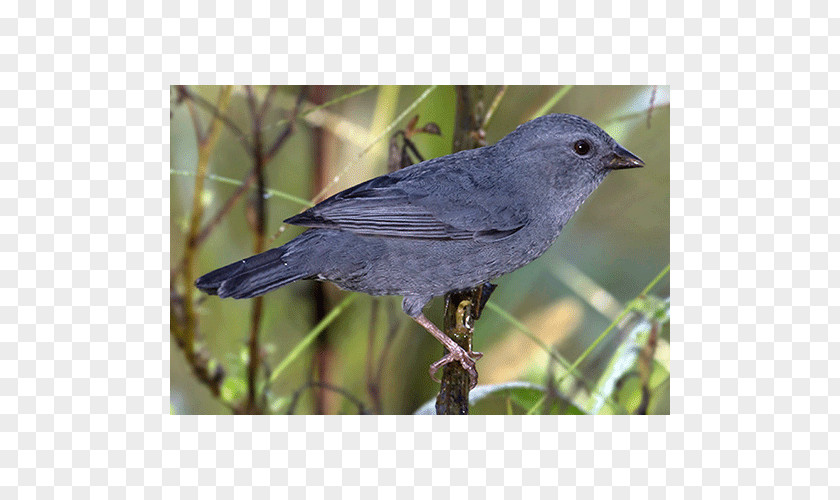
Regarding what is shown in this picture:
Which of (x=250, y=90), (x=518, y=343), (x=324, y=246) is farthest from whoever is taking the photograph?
(x=518, y=343)

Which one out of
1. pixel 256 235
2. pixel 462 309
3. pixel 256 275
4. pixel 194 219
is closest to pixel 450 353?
pixel 462 309

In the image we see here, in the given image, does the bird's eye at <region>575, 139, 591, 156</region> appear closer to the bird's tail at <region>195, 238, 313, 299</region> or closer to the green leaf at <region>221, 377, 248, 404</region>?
the bird's tail at <region>195, 238, 313, 299</region>

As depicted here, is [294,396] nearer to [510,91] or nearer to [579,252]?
[579,252]

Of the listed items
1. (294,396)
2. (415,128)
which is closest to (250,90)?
(415,128)

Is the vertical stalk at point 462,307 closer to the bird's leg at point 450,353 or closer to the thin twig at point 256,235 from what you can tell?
the bird's leg at point 450,353

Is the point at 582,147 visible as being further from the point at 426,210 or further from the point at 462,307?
the point at 462,307

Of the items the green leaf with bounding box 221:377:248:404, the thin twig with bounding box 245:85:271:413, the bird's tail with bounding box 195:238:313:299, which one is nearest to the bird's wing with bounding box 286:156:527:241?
the bird's tail with bounding box 195:238:313:299
